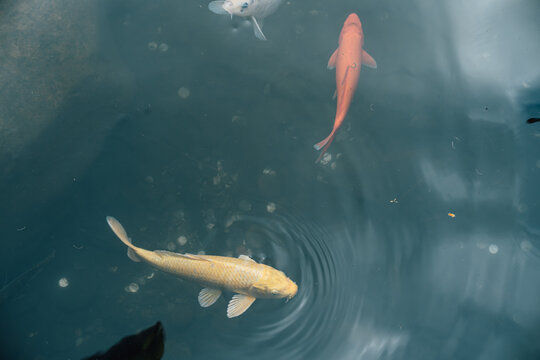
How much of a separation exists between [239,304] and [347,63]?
265cm

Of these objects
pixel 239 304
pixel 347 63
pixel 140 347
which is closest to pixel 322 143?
pixel 347 63

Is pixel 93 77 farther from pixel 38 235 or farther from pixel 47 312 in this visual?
pixel 47 312

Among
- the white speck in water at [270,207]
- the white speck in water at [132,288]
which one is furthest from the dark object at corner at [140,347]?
the white speck in water at [270,207]

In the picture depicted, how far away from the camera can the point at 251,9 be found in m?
3.66

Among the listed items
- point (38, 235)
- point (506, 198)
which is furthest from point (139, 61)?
point (506, 198)

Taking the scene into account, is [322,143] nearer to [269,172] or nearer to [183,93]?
[269,172]

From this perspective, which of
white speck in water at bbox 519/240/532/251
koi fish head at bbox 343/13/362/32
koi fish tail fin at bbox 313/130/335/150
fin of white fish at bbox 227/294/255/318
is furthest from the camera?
koi fish head at bbox 343/13/362/32

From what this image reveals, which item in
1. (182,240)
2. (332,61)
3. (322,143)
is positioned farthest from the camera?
(332,61)

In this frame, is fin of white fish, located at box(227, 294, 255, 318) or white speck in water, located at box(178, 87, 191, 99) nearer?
fin of white fish, located at box(227, 294, 255, 318)

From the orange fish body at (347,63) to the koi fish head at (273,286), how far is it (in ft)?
4.29

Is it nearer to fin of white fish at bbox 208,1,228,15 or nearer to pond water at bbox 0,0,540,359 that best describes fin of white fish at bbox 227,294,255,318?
pond water at bbox 0,0,540,359

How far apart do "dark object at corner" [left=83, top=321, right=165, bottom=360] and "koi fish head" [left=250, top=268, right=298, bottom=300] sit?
1.20 metres

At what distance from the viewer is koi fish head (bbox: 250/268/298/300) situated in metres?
2.96

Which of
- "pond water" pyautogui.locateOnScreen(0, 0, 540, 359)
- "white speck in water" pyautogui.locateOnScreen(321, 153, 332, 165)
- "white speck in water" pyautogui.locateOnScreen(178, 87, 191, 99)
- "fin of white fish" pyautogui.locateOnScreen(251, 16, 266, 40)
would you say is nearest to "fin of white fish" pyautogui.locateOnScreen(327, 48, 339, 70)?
"pond water" pyautogui.locateOnScreen(0, 0, 540, 359)
